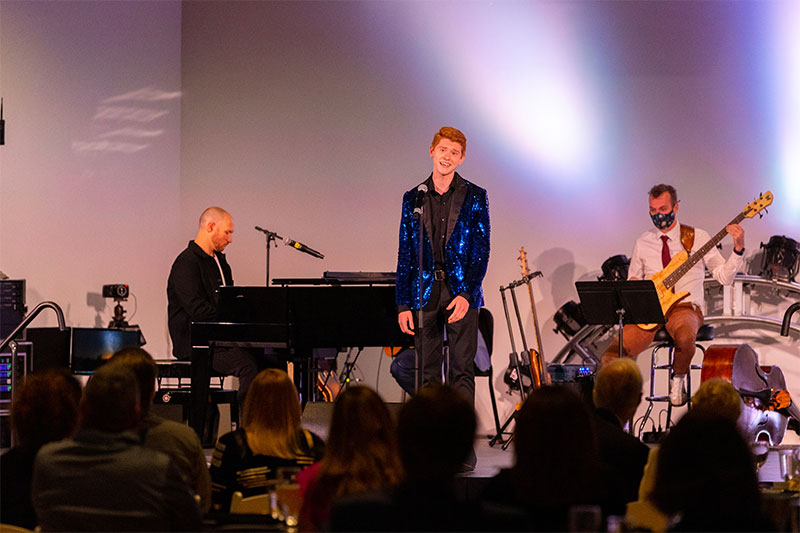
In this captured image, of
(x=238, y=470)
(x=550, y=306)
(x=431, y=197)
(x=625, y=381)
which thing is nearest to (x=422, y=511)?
(x=238, y=470)

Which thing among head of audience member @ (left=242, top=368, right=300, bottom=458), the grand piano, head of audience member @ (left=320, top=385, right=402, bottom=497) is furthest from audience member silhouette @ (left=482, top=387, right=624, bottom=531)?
the grand piano

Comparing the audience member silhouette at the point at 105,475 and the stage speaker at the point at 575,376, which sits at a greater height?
the audience member silhouette at the point at 105,475

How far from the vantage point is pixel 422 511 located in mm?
2008

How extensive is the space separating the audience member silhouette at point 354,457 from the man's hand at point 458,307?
2.46 m

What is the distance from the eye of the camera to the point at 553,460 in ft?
7.49

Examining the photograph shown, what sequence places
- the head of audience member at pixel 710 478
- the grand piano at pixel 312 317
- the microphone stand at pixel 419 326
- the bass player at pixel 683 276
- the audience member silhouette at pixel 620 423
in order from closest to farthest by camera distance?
the head of audience member at pixel 710 478, the audience member silhouette at pixel 620 423, the microphone stand at pixel 419 326, the grand piano at pixel 312 317, the bass player at pixel 683 276

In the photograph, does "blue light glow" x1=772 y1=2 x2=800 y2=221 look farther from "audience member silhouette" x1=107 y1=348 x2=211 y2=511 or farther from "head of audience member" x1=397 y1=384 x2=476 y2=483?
"head of audience member" x1=397 y1=384 x2=476 y2=483

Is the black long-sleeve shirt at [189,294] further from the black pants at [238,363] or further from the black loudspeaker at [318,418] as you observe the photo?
the black loudspeaker at [318,418]

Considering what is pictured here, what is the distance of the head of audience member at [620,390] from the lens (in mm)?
3699

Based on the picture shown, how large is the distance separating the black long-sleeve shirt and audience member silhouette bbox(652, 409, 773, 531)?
5023 mm

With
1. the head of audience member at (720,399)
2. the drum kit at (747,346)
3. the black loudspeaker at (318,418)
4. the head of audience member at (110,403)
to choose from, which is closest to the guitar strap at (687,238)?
the drum kit at (747,346)

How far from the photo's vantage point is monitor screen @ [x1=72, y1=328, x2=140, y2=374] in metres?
7.18

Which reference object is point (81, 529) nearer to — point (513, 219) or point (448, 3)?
point (513, 219)

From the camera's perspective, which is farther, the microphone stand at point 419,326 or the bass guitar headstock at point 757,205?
the bass guitar headstock at point 757,205
